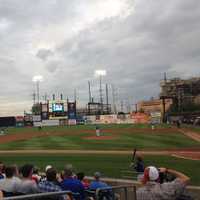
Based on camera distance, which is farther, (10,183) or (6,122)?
(6,122)

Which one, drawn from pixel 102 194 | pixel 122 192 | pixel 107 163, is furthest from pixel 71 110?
pixel 102 194

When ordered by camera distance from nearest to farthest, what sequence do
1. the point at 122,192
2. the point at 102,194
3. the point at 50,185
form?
the point at 50,185 < the point at 102,194 < the point at 122,192

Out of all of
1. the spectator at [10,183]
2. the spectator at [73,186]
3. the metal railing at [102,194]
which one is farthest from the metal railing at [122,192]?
the spectator at [10,183]

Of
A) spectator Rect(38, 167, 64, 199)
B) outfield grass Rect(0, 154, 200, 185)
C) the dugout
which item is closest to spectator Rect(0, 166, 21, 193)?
spectator Rect(38, 167, 64, 199)

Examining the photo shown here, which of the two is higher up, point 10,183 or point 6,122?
point 6,122

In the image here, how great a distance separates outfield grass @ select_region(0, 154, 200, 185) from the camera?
2436 centimetres

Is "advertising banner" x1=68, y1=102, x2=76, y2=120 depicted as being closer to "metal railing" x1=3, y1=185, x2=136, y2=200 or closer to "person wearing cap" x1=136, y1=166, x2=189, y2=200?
"metal railing" x1=3, y1=185, x2=136, y2=200

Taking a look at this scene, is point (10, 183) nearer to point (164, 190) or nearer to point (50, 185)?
point (50, 185)

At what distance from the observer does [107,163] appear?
2853cm

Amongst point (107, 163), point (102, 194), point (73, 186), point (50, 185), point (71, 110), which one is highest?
point (71, 110)

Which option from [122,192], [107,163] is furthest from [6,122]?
[122,192]

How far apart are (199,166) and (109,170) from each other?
211 inches

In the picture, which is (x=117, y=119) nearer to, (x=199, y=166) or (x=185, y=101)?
(x=185, y=101)

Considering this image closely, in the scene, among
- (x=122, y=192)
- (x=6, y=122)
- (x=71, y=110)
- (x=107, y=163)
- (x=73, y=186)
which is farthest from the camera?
(x=6, y=122)
